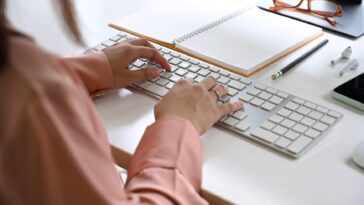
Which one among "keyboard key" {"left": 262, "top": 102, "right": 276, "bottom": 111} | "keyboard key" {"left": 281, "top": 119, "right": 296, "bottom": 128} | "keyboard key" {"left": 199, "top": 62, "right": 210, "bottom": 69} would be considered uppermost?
"keyboard key" {"left": 281, "top": 119, "right": 296, "bottom": 128}

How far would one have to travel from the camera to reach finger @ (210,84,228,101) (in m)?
0.89

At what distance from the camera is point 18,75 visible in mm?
474

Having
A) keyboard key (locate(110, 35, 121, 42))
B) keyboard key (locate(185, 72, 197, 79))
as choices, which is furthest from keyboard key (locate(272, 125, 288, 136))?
keyboard key (locate(110, 35, 121, 42))

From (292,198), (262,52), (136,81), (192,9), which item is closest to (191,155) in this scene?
(292,198)

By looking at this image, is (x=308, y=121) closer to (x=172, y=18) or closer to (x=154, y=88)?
(x=154, y=88)

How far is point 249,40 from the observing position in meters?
1.10

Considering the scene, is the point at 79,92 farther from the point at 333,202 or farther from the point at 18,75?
the point at 333,202

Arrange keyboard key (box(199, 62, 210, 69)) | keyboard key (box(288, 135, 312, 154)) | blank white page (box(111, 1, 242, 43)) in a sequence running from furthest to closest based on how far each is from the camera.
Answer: blank white page (box(111, 1, 242, 43)), keyboard key (box(199, 62, 210, 69)), keyboard key (box(288, 135, 312, 154))

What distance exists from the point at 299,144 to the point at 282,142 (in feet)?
0.08

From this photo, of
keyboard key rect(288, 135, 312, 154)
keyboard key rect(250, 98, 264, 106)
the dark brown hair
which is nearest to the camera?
the dark brown hair

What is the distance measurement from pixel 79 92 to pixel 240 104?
0.39 m

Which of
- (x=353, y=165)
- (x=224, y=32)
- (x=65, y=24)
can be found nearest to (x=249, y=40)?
(x=224, y=32)

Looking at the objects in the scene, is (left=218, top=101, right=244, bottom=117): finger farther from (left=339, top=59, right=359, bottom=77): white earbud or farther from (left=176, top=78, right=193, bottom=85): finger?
(left=339, top=59, right=359, bottom=77): white earbud

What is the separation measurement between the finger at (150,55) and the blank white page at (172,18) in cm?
11
